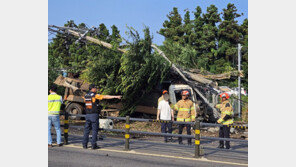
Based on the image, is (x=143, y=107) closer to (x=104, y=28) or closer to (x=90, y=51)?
(x=90, y=51)

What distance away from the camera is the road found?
24.0 ft

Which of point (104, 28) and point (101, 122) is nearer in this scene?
point (101, 122)

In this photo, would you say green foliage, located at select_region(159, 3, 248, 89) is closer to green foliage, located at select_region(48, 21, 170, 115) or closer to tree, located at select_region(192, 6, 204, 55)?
tree, located at select_region(192, 6, 204, 55)

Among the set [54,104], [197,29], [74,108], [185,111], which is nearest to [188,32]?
[197,29]

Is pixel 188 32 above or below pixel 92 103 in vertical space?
above

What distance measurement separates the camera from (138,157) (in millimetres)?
7992

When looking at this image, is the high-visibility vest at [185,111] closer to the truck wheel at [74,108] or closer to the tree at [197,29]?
the truck wheel at [74,108]

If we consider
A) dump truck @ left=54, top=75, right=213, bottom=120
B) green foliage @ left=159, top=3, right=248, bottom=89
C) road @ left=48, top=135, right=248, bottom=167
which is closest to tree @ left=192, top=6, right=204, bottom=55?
green foliage @ left=159, top=3, right=248, bottom=89

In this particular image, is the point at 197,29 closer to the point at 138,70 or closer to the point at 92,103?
the point at 138,70

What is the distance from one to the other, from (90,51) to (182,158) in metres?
9.19

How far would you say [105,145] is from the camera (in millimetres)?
9703

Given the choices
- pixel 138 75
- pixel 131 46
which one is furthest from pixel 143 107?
pixel 131 46

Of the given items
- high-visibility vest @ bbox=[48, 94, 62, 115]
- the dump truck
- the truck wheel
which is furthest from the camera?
the truck wheel

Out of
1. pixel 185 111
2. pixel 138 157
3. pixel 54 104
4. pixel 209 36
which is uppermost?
pixel 209 36
